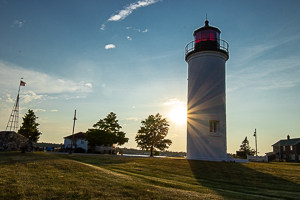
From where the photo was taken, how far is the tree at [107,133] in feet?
141

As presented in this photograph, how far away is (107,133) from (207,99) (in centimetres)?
2297

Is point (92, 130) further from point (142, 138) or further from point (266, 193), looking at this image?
point (266, 193)

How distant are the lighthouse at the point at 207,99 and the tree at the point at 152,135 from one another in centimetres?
1291

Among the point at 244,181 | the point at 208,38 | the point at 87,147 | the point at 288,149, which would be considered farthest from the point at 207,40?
the point at 288,149

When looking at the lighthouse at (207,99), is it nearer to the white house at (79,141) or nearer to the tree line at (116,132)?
the tree line at (116,132)

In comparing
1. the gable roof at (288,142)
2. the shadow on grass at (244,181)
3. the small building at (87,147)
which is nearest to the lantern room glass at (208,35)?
the shadow on grass at (244,181)

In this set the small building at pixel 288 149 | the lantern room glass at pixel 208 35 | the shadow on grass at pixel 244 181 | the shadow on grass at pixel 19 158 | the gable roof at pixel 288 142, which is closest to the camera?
the shadow on grass at pixel 244 181

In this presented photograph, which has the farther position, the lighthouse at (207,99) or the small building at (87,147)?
the small building at (87,147)

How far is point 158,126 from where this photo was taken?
39.9m

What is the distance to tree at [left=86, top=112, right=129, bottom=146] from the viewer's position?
42.8 metres

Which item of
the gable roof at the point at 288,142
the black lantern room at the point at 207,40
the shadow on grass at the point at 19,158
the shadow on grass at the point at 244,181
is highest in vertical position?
the black lantern room at the point at 207,40

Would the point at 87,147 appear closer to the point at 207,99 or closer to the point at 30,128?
the point at 30,128

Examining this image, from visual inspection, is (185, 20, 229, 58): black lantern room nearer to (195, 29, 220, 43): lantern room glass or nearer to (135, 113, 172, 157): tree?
(195, 29, 220, 43): lantern room glass

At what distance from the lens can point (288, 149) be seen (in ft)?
204
